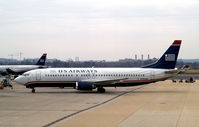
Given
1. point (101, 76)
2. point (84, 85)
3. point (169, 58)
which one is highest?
point (169, 58)

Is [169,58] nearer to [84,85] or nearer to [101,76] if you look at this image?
[101,76]

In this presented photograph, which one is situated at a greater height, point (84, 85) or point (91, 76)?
point (91, 76)

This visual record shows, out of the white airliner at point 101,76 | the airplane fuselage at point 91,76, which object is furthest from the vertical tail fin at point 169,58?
the airplane fuselage at point 91,76

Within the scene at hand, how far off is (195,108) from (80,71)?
1771cm

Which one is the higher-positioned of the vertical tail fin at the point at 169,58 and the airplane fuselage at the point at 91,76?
the vertical tail fin at the point at 169,58

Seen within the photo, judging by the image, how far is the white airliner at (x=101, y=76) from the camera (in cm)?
3741

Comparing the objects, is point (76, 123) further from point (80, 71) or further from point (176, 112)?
point (80, 71)

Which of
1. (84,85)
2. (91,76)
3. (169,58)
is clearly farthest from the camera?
(169,58)

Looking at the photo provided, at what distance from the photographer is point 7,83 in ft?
159

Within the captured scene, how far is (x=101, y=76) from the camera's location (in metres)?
38.2

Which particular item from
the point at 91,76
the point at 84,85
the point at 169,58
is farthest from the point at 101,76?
the point at 169,58

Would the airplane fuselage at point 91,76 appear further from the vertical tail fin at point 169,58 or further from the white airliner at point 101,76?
the vertical tail fin at point 169,58

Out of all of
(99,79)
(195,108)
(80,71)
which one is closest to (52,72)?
(80,71)

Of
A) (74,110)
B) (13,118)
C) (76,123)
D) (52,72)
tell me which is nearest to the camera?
(76,123)
